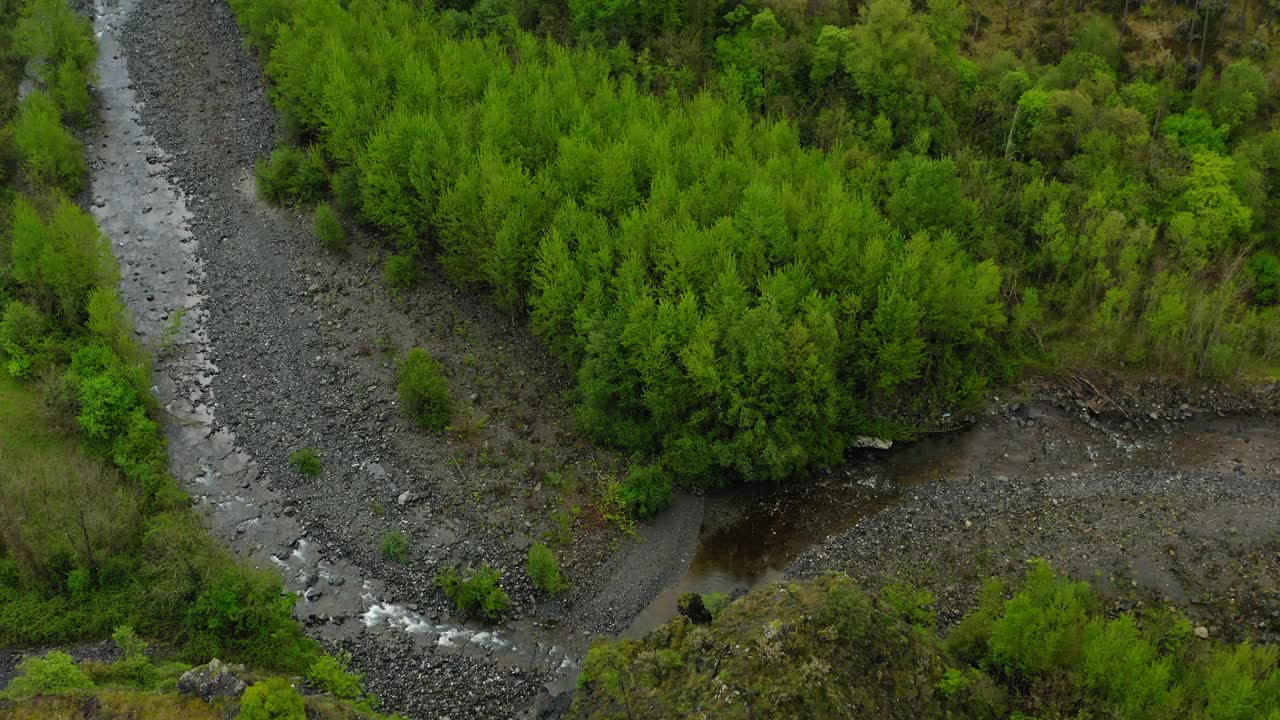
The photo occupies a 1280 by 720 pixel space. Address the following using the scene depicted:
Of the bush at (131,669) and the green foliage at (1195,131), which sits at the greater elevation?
the green foliage at (1195,131)

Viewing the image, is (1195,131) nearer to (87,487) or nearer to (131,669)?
(131,669)

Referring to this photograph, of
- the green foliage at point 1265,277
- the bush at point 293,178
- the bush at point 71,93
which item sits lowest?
the green foliage at point 1265,277

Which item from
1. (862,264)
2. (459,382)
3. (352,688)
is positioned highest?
(862,264)

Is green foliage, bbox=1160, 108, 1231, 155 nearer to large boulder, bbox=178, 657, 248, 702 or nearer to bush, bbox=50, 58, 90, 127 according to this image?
large boulder, bbox=178, 657, 248, 702

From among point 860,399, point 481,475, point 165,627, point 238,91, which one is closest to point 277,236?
point 238,91

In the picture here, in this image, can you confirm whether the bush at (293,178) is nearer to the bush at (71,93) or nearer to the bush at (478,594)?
the bush at (71,93)

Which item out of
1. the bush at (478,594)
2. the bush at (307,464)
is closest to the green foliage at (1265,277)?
the bush at (478,594)

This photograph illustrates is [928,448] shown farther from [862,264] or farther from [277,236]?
[277,236]

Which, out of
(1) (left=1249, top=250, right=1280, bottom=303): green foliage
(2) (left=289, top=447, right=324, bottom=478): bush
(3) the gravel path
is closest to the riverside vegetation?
(2) (left=289, top=447, right=324, bottom=478): bush
